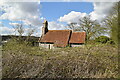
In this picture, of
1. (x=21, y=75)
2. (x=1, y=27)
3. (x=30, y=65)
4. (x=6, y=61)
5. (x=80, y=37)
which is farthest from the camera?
(x=80, y=37)

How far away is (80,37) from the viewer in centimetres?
Answer: 1666

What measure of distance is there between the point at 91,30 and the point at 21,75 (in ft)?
68.3

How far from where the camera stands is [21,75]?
295 centimetres

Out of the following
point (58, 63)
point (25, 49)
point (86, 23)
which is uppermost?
point (86, 23)

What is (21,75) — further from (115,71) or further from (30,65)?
(115,71)

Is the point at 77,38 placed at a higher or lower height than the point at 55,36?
lower

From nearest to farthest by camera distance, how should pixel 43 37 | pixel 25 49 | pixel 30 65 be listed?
pixel 30 65, pixel 25 49, pixel 43 37

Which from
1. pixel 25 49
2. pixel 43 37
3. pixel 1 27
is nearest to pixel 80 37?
pixel 43 37

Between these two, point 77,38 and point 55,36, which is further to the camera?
point 55,36

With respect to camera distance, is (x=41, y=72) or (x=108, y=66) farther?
(x=108, y=66)

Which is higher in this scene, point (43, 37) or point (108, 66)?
point (43, 37)

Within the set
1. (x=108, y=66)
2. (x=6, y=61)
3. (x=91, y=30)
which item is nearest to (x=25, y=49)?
(x=6, y=61)

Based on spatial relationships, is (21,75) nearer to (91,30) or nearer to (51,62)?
(51,62)

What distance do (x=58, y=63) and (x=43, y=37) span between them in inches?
578
